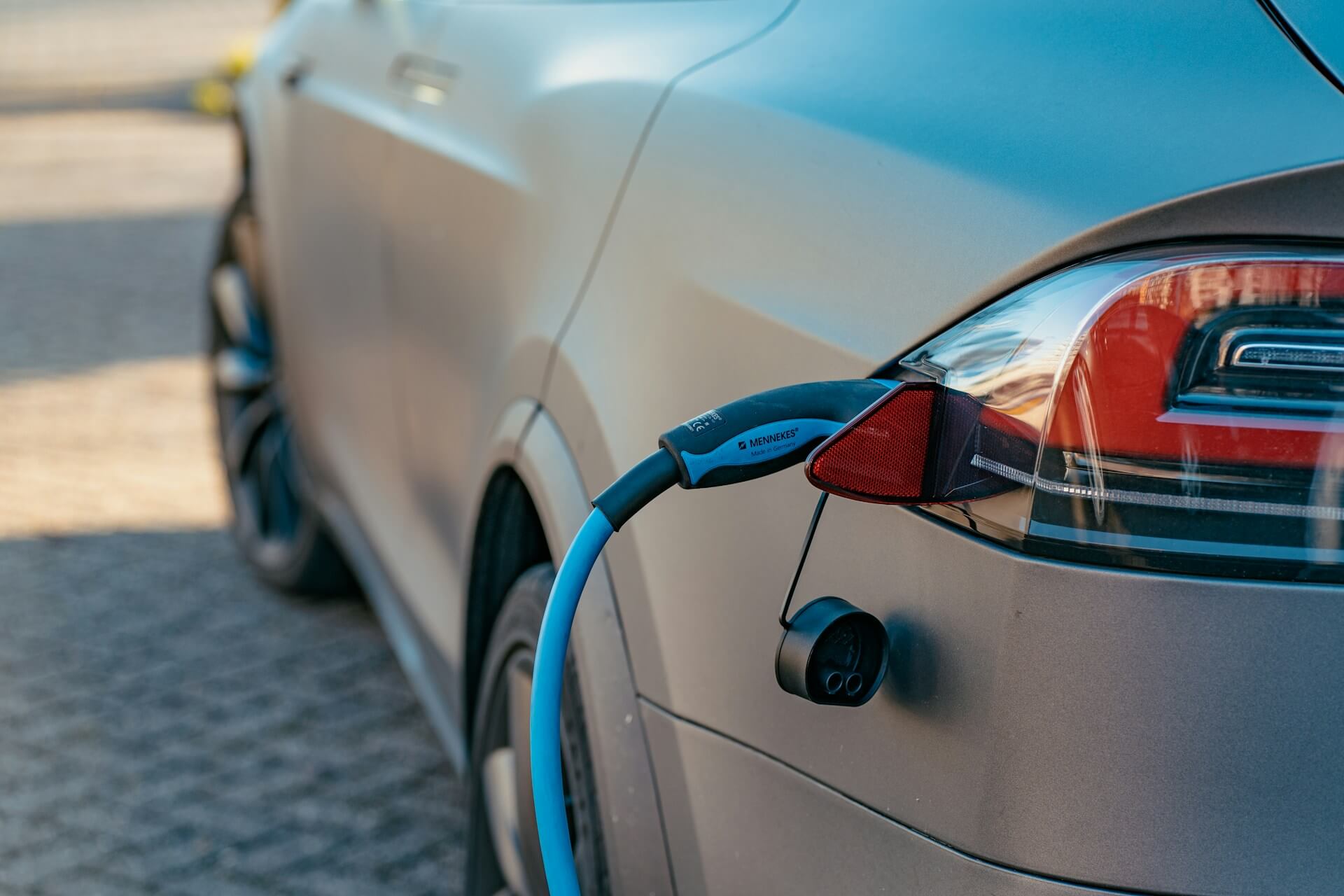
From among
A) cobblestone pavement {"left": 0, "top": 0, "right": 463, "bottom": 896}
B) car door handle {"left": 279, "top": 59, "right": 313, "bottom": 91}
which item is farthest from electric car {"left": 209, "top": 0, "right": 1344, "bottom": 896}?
car door handle {"left": 279, "top": 59, "right": 313, "bottom": 91}

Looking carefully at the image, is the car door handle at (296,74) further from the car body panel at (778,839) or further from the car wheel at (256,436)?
the car body panel at (778,839)

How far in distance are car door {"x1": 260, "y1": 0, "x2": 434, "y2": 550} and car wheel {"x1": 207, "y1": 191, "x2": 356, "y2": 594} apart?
0.35 m

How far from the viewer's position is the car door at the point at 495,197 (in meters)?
1.76

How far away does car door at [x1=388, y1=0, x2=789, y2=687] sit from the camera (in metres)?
1.76

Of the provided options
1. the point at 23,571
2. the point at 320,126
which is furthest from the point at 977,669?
the point at 23,571

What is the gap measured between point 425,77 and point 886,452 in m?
1.65

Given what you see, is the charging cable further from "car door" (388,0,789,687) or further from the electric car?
"car door" (388,0,789,687)

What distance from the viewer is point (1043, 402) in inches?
42.4

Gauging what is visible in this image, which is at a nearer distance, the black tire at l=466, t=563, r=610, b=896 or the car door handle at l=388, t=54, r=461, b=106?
the black tire at l=466, t=563, r=610, b=896

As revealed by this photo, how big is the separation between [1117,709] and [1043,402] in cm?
23

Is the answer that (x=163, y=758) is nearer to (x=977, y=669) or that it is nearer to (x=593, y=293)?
(x=593, y=293)

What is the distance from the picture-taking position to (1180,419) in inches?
41.3

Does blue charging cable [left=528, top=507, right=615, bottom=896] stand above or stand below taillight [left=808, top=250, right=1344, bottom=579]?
below

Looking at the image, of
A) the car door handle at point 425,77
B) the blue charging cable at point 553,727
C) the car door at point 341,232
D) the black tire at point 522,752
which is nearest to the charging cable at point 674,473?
the blue charging cable at point 553,727
